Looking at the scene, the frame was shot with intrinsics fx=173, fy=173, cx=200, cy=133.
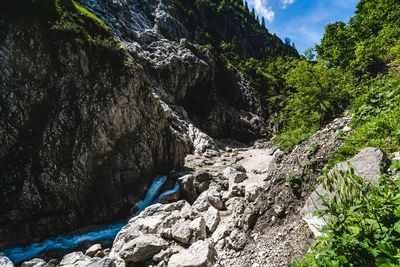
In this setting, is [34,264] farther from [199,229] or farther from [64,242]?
[199,229]

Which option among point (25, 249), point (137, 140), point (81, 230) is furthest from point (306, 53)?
point (25, 249)

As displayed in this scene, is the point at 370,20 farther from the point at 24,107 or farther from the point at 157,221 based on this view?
the point at 24,107

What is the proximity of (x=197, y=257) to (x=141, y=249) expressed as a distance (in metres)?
2.28

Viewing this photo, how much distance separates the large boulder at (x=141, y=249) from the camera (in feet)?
18.5

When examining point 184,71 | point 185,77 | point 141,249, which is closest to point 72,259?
point 141,249

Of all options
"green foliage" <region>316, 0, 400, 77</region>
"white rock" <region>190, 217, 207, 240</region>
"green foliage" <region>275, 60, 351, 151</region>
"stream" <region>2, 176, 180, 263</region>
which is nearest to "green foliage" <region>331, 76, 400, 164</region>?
"green foliage" <region>275, 60, 351, 151</region>

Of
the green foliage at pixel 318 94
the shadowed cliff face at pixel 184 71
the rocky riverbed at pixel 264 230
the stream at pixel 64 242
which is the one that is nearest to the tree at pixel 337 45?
the green foliage at pixel 318 94

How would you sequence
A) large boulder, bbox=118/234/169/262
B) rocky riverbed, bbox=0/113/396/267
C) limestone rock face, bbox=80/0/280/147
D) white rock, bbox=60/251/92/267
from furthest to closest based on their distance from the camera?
limestone rock face, bbox=80/0/280/147
white rock, bbox=60/251/92/267
large boulder, bbox=118/234/169/262
rocky riverbed, bbox=0/113/396/267

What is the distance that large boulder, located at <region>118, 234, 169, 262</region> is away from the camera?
18.5ft

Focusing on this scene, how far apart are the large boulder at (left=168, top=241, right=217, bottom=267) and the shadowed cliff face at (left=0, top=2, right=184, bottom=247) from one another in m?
13.5

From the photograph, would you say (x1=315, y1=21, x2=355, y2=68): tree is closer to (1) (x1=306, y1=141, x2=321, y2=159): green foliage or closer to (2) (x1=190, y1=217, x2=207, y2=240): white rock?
(1) (x1=306, y1=141, x2=321, y2=159): green foliage

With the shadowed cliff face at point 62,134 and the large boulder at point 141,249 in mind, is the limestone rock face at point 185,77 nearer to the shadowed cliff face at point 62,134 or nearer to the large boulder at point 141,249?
the shadowed cliff face at point 62,134

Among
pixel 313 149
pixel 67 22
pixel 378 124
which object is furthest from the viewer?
pixel 67 22

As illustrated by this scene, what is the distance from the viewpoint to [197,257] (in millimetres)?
4547
